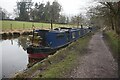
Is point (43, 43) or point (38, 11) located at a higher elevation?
point (38, 11)

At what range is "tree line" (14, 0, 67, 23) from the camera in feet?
292

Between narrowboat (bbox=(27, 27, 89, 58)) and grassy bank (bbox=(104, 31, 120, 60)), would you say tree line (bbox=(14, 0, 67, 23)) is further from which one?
narrowboat (bbox=(27, 27, 89, 58))

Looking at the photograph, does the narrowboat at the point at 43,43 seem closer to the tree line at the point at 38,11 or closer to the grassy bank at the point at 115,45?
the grassy bank at the point at 115,45

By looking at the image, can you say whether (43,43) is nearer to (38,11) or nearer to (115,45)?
(115,45)

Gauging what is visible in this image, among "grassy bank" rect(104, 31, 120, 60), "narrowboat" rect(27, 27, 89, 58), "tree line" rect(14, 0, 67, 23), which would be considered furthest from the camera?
"tree line" rect(14, 0, 67, 23)

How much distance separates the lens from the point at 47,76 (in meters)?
9.62

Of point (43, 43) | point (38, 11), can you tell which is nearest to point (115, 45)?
point (43, 43)

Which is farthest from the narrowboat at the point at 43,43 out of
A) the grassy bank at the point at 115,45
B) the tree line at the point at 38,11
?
the tree line at the point at 38,11

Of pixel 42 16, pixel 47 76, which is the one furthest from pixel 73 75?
pixel 42 16

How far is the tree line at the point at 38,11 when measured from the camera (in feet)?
292

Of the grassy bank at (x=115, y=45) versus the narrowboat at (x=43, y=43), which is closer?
the grassy bank at (x=115, y=45)

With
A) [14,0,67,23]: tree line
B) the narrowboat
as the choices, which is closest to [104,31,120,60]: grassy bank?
the narrowboat

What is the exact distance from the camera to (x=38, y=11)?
9269cm

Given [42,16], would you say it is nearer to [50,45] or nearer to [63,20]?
[63,20]
